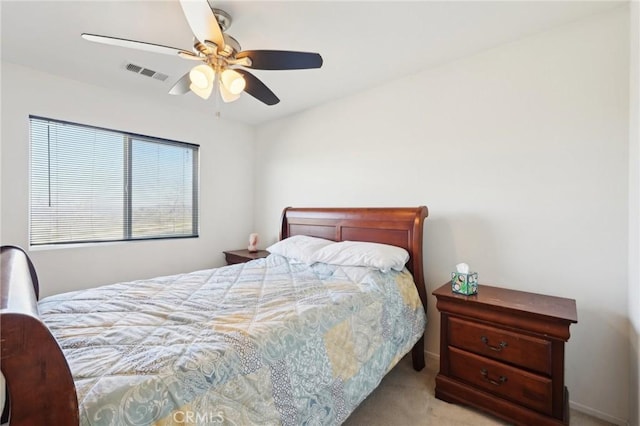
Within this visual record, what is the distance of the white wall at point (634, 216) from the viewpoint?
4.81 feet

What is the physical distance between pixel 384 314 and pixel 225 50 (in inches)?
73.2

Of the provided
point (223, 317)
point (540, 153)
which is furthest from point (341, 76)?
point (223, 317)

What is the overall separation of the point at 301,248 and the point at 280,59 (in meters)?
1.53

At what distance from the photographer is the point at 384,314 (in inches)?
71.0

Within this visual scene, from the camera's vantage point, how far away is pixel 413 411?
1.81 meters

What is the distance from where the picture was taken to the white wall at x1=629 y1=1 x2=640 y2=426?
4.81ft

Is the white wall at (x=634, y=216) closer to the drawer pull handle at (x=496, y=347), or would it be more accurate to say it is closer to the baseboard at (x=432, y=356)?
the drawer pull handle at (x=496, y=347)

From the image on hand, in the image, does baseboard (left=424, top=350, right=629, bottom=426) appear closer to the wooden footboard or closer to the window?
the wooden footboard

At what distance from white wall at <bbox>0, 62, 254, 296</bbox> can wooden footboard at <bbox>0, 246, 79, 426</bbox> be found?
7.77 feet

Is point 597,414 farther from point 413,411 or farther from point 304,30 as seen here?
point 304,30

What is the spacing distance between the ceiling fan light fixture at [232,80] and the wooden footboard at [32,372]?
4.87 feet

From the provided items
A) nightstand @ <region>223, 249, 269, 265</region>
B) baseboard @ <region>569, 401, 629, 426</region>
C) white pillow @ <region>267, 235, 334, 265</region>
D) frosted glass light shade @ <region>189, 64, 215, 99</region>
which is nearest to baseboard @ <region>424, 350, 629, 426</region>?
baseboard @ <region>569, 401, 629, 426</region>

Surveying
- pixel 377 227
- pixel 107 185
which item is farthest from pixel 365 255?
pixel 107 185

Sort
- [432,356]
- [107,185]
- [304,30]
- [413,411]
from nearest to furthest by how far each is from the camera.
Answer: [413,411], [304,30], [432,356], [107,185]
